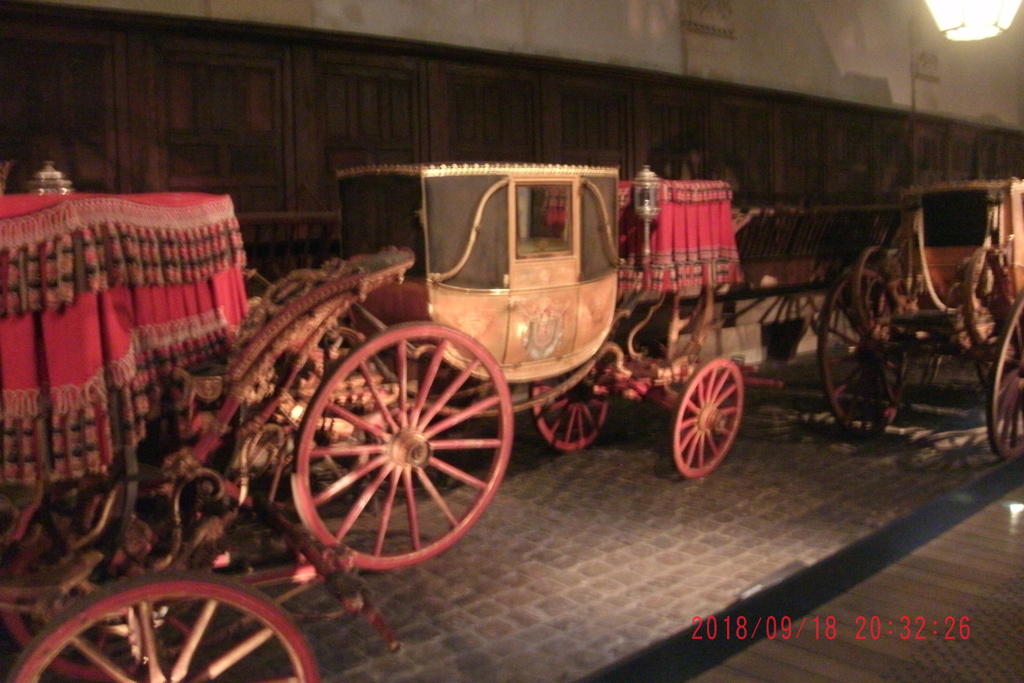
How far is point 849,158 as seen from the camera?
9.48 metres

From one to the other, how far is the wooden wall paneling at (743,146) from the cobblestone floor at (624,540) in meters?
3.02

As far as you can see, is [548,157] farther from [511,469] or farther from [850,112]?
[850,112]

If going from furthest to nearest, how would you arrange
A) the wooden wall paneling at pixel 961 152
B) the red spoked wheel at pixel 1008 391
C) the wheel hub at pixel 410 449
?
the wooden wall paneling at pixel 961 152 < the red spoked wheel at pixel 1008 391 < the wheel hub at pixel 410 449

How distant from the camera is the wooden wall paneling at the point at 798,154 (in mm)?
8523

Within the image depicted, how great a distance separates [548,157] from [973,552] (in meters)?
3.95

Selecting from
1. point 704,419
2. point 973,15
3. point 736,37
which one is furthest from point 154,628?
point 736,37

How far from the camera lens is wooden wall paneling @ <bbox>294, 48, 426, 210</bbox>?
5211mm

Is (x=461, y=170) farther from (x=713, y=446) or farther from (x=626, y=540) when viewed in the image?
(x=713, y=446)

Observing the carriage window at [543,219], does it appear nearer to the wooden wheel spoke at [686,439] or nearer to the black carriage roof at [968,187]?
the wooden wheel spoke at [686,439]

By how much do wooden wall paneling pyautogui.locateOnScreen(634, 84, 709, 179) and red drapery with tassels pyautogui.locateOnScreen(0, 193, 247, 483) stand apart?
212 inches

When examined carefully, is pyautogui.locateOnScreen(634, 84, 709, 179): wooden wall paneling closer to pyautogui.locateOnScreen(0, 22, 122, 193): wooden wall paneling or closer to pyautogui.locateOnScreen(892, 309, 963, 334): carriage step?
pyautogui.locateOnScreen(892, 309, 963, 334): carriage step

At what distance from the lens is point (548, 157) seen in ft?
21.2

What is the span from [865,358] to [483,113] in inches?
116
